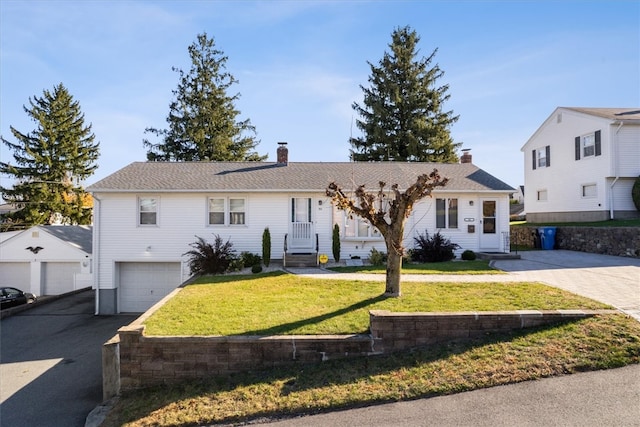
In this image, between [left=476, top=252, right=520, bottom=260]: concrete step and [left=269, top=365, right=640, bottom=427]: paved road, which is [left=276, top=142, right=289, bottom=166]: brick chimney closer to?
[left=476, top=252, right=520, bottom=260]: concrete step

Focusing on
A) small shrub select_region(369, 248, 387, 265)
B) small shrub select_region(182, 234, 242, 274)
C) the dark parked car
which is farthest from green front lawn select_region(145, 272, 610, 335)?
the dark parked car

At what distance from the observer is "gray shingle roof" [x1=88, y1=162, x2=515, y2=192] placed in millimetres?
15234

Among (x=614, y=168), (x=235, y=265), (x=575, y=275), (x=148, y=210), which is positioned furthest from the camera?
(x=614, y=168)

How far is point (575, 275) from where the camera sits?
10695 millimetres

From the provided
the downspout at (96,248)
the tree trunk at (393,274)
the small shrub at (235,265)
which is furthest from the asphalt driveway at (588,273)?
the downspout at (96,248)

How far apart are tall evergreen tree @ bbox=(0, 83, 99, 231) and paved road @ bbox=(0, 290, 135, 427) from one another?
18.5 m

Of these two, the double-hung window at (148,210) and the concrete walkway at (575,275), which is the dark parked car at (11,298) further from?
the concrete walkway at (575,275)

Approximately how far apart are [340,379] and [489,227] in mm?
12734

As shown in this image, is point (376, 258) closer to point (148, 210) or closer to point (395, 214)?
point (395, 214)

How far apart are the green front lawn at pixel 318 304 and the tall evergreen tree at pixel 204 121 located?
76.7ft

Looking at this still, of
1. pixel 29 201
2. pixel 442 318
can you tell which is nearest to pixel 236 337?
pixel 442 318

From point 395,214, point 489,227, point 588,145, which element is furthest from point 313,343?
point 588,145

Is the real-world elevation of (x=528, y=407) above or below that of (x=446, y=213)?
below

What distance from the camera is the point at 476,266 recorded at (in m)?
12.9
